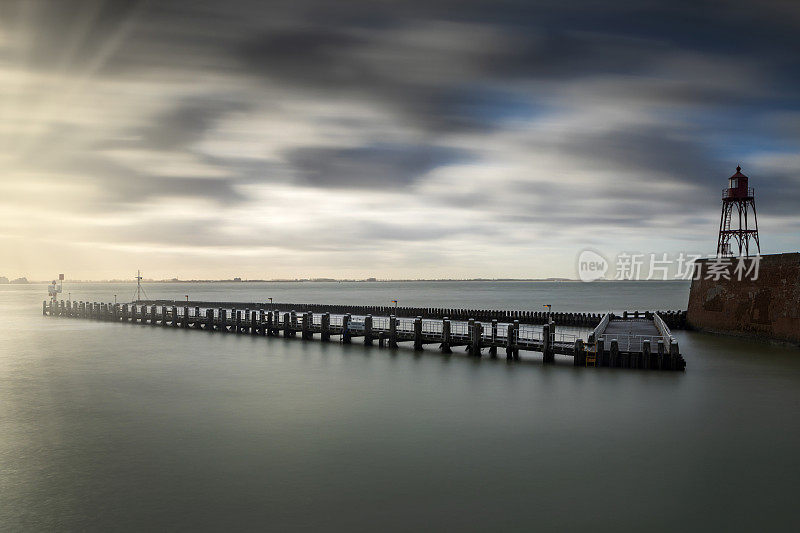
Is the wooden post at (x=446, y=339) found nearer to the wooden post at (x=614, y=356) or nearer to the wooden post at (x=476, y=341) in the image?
the wooden post at (x=476, y=341)

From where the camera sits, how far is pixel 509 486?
14133mm

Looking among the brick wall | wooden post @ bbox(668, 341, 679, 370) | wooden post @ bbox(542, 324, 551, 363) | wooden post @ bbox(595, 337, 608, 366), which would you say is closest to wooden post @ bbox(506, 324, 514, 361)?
wooden post @ bbox(542, 324, 551, 363)

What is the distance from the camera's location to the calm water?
1259 centimetres

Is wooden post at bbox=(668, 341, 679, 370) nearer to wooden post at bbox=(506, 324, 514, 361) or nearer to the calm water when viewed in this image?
the calm water

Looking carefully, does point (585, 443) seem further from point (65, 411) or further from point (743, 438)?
point (65, 411)

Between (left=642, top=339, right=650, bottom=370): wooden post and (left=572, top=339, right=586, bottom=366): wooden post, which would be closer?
(left=642, top=339, right=650, bottom=370): wooden post

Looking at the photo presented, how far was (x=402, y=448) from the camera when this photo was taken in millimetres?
17062

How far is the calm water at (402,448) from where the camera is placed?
496 inches

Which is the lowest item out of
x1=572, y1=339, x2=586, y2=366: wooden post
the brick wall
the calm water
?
the calm water

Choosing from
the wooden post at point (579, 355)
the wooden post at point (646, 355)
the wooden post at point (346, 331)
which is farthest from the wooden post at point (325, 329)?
the wooden post at point (646, 355)

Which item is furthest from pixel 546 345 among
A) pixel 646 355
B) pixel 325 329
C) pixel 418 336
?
pixel 325 329

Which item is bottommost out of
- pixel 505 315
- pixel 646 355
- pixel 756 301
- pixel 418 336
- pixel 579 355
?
pixel 579 355

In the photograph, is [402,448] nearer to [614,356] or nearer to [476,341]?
[614,356]

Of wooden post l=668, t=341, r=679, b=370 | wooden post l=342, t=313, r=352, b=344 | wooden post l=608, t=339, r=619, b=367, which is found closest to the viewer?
wooden post l=668, t=341, r=679, b=370
